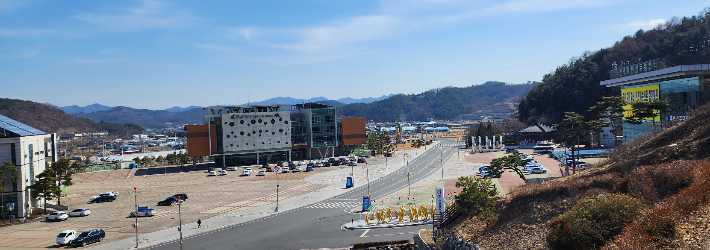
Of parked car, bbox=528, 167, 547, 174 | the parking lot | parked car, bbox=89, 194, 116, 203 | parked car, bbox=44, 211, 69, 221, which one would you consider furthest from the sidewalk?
parked car, bbox=528, 167, 547, 174

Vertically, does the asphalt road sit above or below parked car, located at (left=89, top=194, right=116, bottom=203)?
below

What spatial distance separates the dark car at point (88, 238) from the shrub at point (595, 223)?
111 feet

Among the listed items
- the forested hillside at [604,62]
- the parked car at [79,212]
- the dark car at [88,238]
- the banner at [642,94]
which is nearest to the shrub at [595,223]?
the dark car at [88,238]

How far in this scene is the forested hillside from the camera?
331 ft

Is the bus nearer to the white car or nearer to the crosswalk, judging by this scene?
the crosswalk

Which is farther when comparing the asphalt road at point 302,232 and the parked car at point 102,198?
the parked car at point 102,198

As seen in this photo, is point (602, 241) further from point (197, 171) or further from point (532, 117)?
point (532, 117)

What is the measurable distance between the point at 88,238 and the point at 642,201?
37.5m

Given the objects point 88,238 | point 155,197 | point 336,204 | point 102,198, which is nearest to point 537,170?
point 336,204

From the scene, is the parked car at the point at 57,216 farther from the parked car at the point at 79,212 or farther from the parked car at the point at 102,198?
the parked car at the point at 102,198

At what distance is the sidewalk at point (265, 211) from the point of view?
120 ft

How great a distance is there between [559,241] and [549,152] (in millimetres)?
73301

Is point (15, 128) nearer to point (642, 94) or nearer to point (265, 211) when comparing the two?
point (265, 211)

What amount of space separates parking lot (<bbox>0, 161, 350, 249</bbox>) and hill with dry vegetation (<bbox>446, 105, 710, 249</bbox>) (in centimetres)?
2893
